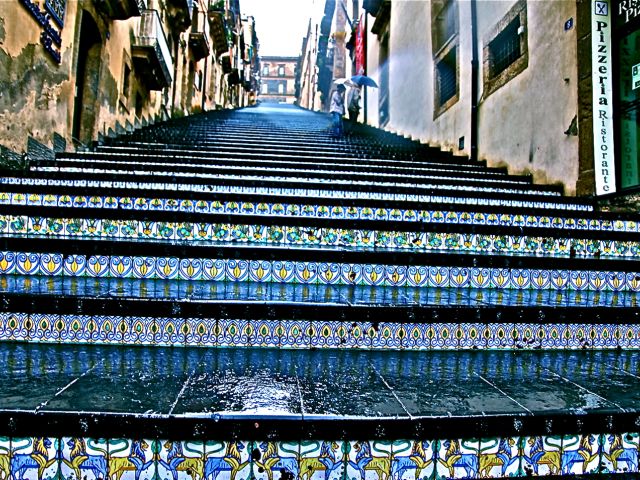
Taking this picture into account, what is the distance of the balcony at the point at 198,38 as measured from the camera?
19.3 m

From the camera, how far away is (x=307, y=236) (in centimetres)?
346

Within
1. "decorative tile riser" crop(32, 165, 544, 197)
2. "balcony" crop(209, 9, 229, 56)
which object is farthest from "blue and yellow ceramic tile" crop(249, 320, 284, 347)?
"balcony" crop(209, 9, 229, 56)

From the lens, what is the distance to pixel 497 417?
1496 millimetres

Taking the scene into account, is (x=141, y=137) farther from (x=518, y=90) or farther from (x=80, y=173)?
(x=518, y=90)

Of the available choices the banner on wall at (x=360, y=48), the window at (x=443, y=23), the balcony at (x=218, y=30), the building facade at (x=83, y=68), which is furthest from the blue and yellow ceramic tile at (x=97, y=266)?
the balcony at (x=218, y=30)

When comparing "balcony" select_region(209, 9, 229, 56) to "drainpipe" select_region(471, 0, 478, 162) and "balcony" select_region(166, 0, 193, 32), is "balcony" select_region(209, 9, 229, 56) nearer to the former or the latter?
"balcony" select_region(166, 0, 193, 32)

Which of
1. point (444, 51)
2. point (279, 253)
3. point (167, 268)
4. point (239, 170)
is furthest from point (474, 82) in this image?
point (167, 268)

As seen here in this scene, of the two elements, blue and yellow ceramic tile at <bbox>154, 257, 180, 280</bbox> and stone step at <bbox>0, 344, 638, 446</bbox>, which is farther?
blue and yellow ceramic tile at <bbox>154, 257, 180, 280</bbox>

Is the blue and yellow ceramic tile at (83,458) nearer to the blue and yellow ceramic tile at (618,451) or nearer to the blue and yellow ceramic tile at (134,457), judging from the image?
the blue and yellow ceramic tile at (134,457)

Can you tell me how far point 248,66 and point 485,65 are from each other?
40169 millimetres

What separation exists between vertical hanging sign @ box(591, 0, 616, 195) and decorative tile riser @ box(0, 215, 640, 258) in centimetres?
187

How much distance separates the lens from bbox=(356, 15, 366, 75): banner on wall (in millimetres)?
22672

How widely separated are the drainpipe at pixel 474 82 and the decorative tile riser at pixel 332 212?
4.79 meters

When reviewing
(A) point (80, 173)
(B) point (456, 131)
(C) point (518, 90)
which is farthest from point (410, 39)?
(A) point (80, 173)
